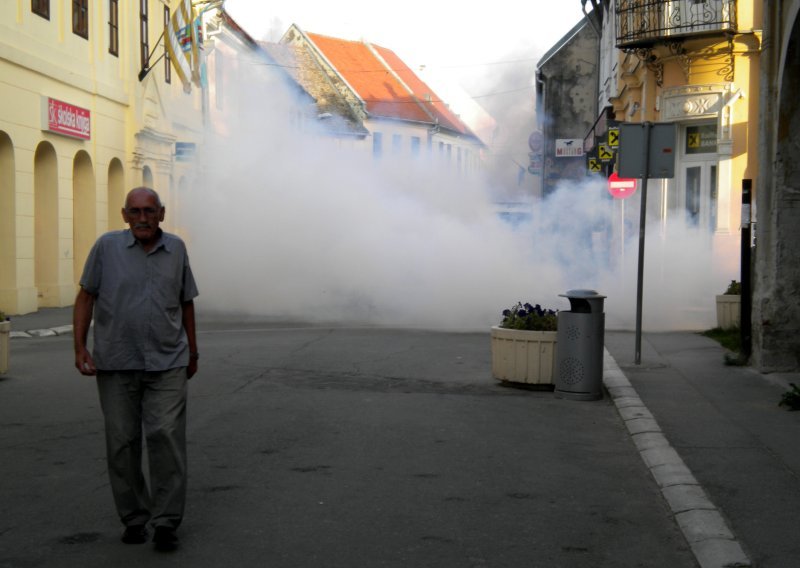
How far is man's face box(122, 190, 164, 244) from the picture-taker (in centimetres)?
509

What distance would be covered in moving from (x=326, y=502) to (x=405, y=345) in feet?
28.8

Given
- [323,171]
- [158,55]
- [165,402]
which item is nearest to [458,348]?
[165,402]

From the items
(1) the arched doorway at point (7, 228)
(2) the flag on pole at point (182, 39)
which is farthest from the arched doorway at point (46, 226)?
(2) the flag on pole at point (182, 39)

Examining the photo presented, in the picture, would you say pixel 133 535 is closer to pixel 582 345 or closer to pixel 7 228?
pixel 582 345

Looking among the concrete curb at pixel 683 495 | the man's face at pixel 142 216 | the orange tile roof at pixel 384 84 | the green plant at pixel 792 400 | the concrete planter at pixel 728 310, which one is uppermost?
the orange tile roof at pixel 384 84

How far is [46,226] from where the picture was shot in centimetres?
2273

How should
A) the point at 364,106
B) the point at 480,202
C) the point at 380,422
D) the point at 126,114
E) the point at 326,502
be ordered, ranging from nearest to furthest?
the point at 326,502 → the point at 380,422 → the point at 480,202 → the point at 126,114 → the point at 364,106

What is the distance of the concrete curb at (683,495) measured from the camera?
4.99 m

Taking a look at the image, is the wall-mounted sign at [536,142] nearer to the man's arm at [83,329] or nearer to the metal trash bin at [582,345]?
the metal trash bin at [582,345]

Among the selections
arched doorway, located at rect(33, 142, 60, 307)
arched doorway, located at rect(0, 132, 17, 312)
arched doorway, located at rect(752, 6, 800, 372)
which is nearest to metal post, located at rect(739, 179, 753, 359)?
arched doorway, located at rect(752, 6, 800, 372)

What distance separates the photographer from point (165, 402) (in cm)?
511

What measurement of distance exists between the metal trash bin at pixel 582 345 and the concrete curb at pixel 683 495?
404mm

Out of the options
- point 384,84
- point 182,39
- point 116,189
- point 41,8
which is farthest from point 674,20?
point 384,84

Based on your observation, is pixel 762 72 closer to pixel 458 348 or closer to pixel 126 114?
pixel 458 348
